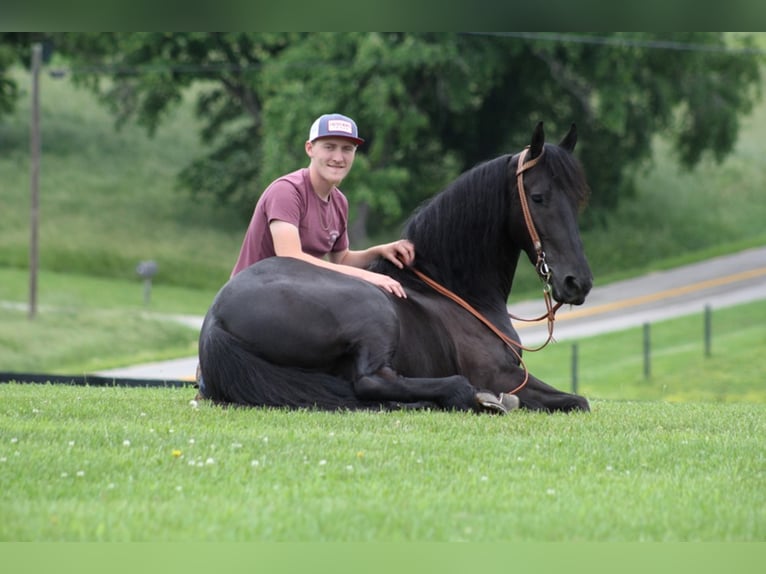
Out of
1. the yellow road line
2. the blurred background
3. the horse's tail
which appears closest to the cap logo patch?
the horse's tail

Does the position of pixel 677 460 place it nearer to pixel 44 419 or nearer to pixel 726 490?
pixel 726 490

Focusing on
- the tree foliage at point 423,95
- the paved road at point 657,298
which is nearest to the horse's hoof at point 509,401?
the paved road at point 657,298

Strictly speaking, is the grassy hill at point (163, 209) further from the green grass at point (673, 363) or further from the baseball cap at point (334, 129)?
the baseball cap at point (334, 129)

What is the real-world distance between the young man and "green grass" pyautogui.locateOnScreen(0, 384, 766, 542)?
1.25 metres

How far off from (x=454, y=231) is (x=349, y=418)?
6.60ft

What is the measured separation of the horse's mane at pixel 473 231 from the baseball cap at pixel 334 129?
82 centimetres

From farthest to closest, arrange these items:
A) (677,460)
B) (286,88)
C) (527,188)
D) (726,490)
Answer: (286,88)
(527,188)
(677,460)
(726,490)

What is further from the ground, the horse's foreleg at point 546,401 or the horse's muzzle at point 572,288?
the horse's muzzle at point 572,288

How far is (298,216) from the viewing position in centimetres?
866

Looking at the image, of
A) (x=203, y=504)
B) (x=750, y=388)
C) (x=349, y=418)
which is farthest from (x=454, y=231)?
(x=750, y=388)

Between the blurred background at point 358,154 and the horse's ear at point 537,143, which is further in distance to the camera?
the blurred background at point 358,154

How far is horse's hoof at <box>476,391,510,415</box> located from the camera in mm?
8250

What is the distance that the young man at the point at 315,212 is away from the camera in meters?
8.57

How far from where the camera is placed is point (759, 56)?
137ft
